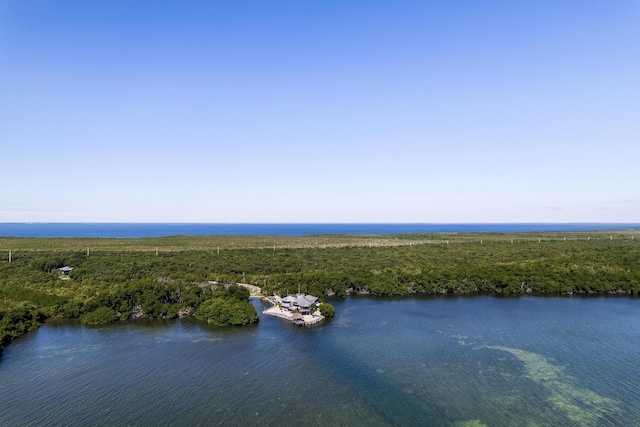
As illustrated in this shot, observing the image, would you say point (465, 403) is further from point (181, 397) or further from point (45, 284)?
point (45, 284)

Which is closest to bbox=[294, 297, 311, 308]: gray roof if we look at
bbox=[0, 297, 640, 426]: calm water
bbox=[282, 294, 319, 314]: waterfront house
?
bbox=[282, 294, 319, 314]: waterfront house

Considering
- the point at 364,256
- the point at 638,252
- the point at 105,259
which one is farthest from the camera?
the point at 364,256

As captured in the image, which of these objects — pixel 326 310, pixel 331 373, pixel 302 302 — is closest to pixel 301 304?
pixel 302 302

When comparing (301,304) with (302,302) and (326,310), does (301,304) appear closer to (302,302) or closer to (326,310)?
(302,302)

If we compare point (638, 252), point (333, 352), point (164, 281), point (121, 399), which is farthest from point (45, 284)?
point (638, 252)

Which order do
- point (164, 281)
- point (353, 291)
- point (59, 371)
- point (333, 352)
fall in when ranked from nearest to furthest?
1. point (59, 371)
2. point (333, 352)
3. point (164, 281)
4. point (353, 291)

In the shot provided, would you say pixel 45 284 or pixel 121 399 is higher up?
pixel 45 284

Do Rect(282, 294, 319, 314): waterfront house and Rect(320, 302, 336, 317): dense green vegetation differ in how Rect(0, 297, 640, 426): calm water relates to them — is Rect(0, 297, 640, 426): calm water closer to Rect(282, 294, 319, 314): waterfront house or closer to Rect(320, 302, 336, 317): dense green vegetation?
Rect(320, 302, 336, 317): dense green vegetation

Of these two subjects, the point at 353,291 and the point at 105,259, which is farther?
the point at 105,259
